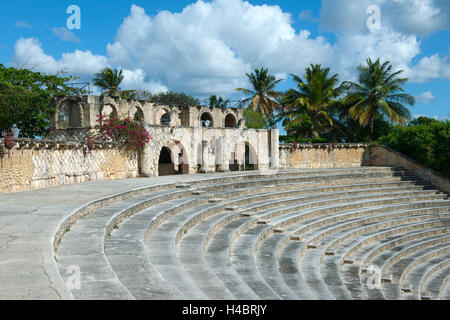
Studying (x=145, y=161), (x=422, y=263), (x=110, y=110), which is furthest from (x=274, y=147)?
(x=422, y=263)

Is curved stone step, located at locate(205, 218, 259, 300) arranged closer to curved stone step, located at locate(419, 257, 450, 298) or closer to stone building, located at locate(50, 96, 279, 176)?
curved stone step, located at locate(419, 257, 450, 298)

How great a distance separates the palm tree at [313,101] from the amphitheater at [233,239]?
12.6 metres

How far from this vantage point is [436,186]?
67.5ft

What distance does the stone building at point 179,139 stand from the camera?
17172 mm

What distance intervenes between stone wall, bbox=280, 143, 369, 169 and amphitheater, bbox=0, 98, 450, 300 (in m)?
4.49

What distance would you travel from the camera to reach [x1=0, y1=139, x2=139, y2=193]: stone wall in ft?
34.5

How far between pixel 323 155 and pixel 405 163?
4.45m

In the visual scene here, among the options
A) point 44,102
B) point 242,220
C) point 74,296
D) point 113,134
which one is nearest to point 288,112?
point 44,102

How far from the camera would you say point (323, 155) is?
79.7 ft

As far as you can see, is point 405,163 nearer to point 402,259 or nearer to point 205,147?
point 205,147

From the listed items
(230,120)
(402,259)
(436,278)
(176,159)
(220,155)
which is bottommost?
(436,278)

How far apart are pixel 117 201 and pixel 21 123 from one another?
17298 mm

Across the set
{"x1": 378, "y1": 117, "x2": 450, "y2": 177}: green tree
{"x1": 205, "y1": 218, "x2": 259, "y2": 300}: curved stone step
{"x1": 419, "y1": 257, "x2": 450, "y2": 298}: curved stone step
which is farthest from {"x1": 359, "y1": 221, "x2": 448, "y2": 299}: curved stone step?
{"x1": 378, "y1": 117, "x2": 450, "y2": 177}: green tree

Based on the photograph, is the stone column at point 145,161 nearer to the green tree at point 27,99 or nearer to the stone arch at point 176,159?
the stone arch at point 176,159
